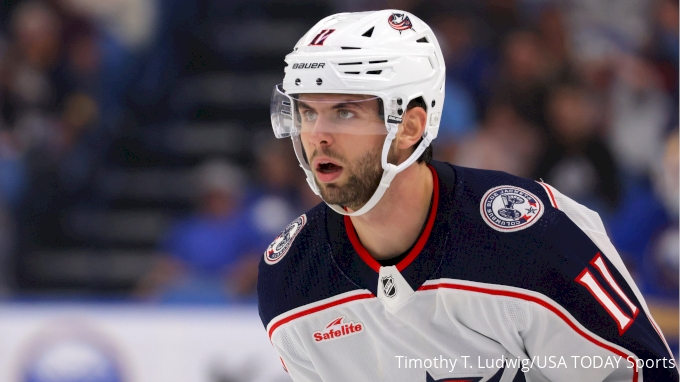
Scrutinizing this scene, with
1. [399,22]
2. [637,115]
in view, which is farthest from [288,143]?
[399,22]

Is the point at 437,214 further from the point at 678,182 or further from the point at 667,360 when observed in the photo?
the point at 678,182

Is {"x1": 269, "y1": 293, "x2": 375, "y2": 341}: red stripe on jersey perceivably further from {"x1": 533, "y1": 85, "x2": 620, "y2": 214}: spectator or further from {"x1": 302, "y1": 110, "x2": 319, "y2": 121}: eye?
{"x1": 533, "y1": 85, "x2": 620, "y2": 214}: spectator

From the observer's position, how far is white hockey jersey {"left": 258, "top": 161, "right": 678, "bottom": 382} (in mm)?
2111

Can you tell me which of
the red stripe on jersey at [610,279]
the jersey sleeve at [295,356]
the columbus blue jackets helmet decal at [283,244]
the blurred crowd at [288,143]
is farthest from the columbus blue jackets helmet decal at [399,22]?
the blurred crowd at [288,143]

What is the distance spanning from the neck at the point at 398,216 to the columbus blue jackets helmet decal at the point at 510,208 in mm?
159

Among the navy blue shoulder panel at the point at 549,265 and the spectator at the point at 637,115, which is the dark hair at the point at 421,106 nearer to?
the navy blue shoulder panel at the point at 549,265

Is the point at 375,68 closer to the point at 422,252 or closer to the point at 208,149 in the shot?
the point at 422,252

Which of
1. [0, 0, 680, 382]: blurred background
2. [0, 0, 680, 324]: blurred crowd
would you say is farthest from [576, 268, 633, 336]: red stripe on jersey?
[0, 0, 680, 324]: blurred crowd

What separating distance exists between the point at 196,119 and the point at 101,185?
0.80m

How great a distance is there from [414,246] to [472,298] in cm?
20

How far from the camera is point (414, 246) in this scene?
223 centimetres

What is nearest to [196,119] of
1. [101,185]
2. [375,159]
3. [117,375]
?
[101,185]

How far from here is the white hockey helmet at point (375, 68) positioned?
214cm

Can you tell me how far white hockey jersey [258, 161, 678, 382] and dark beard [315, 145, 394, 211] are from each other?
0.58ft
